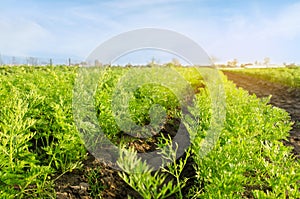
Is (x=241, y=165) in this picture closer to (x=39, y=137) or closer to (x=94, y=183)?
(x=94, y=183)

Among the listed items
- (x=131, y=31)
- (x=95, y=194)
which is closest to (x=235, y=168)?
(x=95, y=194)

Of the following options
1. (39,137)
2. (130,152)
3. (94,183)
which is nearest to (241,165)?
(130,152)

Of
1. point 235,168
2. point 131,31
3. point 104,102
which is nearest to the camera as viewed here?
point 235,168

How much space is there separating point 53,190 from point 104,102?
4.16ft

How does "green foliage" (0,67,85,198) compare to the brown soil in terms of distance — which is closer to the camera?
"green foliage" (0,67,85,198)

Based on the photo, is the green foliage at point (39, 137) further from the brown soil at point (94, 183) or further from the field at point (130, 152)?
the brown soil at point (94, 183)

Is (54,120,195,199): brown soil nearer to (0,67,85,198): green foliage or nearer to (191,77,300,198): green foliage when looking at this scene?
(0,67,85,198): green foliage

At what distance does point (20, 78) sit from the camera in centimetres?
617

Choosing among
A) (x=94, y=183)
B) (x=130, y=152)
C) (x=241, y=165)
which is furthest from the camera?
(x=94, y=183)

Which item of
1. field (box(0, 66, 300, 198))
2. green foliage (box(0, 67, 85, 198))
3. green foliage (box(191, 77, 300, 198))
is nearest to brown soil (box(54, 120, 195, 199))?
field (box(0, 66, 300, 198))

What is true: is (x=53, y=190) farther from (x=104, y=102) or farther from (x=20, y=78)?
(x=20, y=78)

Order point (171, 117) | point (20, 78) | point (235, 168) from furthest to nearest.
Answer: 1. point (171, 117)
2. point (20, 78)
3. point (235, 168)

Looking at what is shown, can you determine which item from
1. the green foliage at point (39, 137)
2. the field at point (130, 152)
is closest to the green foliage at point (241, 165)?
the field at point (130, 152)

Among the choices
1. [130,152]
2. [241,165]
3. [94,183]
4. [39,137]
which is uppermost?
[130,152]
